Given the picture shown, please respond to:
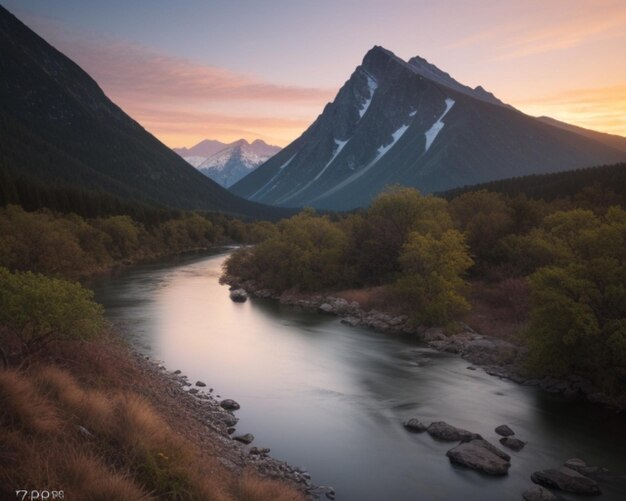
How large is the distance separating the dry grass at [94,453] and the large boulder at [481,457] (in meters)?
7.58

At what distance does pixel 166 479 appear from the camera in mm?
12094

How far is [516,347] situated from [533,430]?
1234 cm

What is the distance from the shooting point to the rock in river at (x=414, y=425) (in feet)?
74.9

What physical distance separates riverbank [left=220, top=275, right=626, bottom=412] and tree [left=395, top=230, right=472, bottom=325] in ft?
4.58

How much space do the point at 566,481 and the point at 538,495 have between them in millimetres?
1532

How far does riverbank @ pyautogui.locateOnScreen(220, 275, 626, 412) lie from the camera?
27.5 m

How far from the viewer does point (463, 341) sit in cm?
3775

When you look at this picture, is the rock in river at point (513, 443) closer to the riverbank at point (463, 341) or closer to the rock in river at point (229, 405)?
the riverbank at point (463, 341)

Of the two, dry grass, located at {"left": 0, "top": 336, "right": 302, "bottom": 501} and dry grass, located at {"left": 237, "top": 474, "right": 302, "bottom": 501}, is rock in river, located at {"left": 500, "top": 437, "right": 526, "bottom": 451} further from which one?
dry grass, located at {"left": 237, "top": 474, "right": 302, "bottom": 501}

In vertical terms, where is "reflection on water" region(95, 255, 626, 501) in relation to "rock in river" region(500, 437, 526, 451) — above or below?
below

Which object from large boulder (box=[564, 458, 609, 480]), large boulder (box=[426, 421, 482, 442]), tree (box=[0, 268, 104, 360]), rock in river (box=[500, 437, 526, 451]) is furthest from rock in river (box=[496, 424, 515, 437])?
tree (box=[0, 268, 104, 360])

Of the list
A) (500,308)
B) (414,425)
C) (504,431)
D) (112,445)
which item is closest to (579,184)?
(500,308)

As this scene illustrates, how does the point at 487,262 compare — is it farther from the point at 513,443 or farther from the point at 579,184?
the point at 579,184

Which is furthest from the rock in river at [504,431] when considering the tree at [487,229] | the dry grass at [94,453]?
the tree at [487,229]
